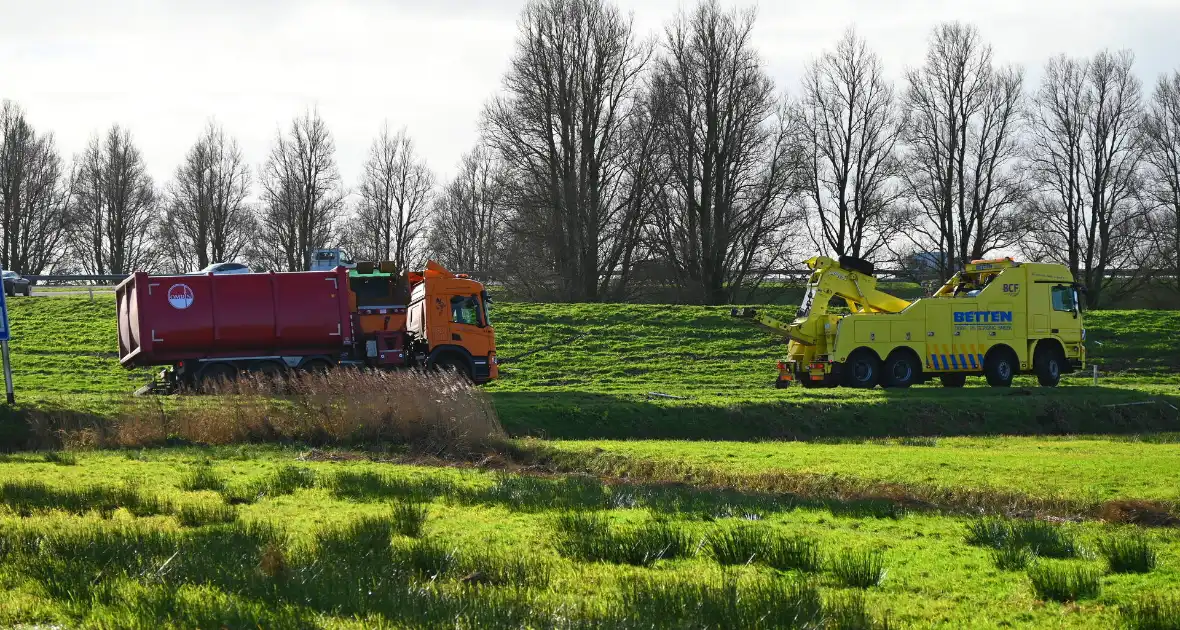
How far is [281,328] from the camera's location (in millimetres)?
27156

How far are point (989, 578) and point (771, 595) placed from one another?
2098mm

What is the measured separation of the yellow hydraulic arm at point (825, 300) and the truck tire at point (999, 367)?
2.54m

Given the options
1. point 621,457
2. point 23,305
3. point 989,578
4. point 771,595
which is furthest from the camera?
point 23,305

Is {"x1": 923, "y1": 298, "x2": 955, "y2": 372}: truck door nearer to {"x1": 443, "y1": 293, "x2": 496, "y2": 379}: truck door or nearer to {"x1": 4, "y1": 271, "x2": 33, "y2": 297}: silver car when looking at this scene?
{"x1": 443, "y1": 293, "x2": 496, "y2": 379}: truck door

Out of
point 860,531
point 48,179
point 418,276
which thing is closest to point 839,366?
point 418,276

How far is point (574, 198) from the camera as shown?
53406 millimetres

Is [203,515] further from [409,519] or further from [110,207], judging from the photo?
[110,207]

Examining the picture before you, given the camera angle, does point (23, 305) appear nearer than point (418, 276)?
No

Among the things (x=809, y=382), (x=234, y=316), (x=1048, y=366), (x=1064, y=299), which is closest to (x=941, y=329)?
(x=1048, y=366)

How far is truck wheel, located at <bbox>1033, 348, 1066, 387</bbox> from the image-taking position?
1150 inches

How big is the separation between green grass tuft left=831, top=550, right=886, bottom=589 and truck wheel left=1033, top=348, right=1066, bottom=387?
2318 cm

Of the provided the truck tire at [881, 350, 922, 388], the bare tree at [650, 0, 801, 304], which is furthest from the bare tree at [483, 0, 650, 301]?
the truck tire at [881, 350, 922, 388]

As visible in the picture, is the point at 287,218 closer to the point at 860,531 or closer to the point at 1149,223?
the point at 1149,223

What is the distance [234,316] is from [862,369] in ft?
51.9
